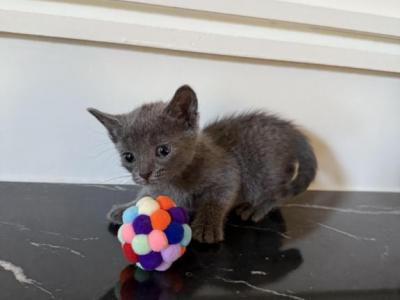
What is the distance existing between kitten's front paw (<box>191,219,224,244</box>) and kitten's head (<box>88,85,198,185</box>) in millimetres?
120

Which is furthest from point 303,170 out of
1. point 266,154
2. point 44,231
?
point 44,231

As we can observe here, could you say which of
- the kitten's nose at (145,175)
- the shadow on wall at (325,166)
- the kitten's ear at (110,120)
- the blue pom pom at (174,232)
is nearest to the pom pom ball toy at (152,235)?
the blue pom pom at (174,232)

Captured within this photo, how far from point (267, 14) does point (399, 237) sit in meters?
0.61

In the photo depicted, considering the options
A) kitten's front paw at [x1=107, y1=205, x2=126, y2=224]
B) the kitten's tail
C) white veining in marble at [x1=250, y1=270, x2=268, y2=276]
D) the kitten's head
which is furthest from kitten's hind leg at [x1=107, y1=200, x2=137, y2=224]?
the kitten's tail

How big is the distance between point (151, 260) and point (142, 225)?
63 mm

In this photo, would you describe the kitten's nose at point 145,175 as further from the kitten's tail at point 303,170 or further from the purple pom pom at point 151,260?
the kitten's tail at point 303,170

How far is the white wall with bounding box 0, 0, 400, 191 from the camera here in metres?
1.05

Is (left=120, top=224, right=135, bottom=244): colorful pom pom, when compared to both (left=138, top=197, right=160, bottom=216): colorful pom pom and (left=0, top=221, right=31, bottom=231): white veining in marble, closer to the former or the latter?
(left=138, top=197, right=160, bottom=216): colorful pom pom

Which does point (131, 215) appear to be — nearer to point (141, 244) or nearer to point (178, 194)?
point (141, 244)

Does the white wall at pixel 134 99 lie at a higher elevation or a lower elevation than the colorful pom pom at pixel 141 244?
higher

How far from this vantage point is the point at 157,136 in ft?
2.93

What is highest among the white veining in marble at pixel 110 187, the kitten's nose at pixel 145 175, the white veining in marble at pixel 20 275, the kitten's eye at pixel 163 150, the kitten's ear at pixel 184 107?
the kitten's ear at pixel 184 107

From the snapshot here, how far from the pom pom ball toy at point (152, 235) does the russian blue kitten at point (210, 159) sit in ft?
0.40

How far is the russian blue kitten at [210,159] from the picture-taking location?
90 cm
